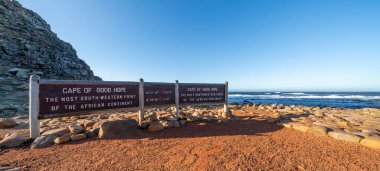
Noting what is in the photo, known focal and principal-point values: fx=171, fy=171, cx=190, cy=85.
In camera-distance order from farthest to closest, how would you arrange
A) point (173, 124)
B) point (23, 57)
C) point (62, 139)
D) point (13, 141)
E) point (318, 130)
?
point (23, 57) < point (173, 124) < point (318, 130) < point (62, 139) < point (13, 141)

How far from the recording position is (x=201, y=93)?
925cm

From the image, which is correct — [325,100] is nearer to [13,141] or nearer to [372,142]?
[372,142]

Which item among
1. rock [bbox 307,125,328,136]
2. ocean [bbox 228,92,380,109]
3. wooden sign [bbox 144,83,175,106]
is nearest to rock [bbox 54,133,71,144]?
wooden sign [bbox 144,83,175,106]

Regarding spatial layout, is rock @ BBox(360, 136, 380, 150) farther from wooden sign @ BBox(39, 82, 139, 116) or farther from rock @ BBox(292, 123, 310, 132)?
wooden sign @ BBox(39, 82, 139, 116)

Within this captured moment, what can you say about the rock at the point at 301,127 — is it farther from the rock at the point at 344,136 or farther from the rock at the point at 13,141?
the rock at the point at 13,141

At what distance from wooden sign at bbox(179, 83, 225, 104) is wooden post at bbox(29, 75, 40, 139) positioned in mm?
5388

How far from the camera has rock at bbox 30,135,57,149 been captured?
471 centimetres

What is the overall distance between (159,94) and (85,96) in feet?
9.65

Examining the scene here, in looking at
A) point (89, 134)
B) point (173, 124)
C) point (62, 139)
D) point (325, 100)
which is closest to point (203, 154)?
point (173, 124)

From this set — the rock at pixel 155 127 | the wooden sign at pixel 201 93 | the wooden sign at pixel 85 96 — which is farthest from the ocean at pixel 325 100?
the wooden sign at pixel 85 96

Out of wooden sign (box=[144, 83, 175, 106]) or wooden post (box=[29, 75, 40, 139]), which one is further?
wooden sign (box=[144, 83, 175, 106])

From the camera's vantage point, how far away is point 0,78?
1945cm

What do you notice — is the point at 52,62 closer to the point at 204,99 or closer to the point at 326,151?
the point at 204,99

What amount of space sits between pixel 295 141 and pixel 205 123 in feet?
11.1
